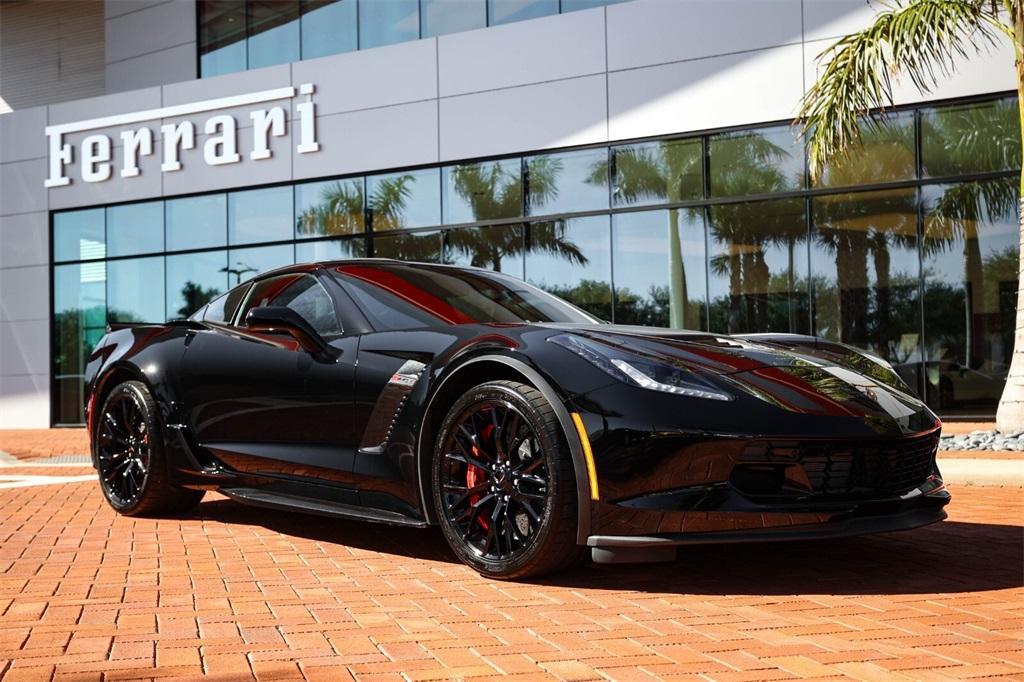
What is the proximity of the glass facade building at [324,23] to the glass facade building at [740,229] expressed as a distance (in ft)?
0.34

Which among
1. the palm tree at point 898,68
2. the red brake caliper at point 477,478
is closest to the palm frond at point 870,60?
the palm tree at point 898,68

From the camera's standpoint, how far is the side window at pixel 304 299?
5.25m

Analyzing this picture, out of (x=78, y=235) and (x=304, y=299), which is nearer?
(x=304, y=299)

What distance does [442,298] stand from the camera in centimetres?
518

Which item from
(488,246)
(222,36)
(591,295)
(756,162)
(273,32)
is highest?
(222,36)

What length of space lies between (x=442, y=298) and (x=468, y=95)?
41.4 ft

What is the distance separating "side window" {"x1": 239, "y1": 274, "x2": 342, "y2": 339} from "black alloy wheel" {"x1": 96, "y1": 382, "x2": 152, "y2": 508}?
92 cm

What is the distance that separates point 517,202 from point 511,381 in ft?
42.6

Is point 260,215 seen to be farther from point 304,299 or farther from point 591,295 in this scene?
point 304,299

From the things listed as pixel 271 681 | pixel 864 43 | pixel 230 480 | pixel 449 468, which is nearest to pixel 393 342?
pixel 449 468

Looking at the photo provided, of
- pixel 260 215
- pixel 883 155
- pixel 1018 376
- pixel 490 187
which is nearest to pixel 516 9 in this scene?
pixel 490 187

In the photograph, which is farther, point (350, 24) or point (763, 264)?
point (350, 24)

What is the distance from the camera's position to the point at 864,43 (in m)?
11.4

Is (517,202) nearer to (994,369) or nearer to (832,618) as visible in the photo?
(994,369)
